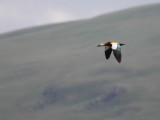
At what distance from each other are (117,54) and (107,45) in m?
1.72

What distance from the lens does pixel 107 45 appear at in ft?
119

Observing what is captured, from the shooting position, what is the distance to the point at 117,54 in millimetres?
34656
